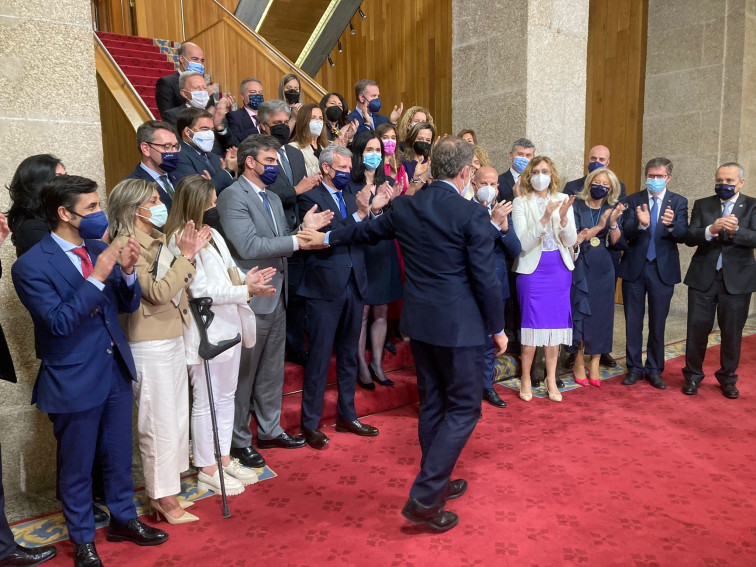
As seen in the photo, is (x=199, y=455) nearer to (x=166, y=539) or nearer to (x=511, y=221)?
(x=166, y=539)

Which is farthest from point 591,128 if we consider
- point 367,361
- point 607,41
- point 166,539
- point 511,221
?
point 166,539

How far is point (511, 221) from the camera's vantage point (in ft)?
14.6

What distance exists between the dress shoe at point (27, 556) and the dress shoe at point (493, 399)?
2824mm

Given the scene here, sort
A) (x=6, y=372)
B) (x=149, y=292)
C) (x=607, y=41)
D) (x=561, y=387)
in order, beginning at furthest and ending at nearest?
1. (x=607, y=41)
2. (x=561, y=387)
3. (x=149, y=292)
4. (x=6, y=372)

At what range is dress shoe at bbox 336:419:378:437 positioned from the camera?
3.90m

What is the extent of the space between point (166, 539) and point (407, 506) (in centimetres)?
107

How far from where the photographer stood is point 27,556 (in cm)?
262

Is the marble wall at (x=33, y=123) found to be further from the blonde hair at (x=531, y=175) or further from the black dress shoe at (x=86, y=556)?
the blonde hair at (x=531, y=175)

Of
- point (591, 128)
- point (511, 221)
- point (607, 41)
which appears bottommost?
point (511, 221)

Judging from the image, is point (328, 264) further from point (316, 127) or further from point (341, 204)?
point (316, 127)

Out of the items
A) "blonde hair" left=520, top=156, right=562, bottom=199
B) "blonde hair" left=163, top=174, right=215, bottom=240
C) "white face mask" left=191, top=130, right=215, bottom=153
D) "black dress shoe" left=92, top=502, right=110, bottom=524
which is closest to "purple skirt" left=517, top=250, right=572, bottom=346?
"blonde hair" left=520, top=156, right=562, bottom=199

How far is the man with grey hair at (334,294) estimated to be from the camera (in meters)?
3.69

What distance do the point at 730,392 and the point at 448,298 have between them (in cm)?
298

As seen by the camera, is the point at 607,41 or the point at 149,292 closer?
the point at 149,292
